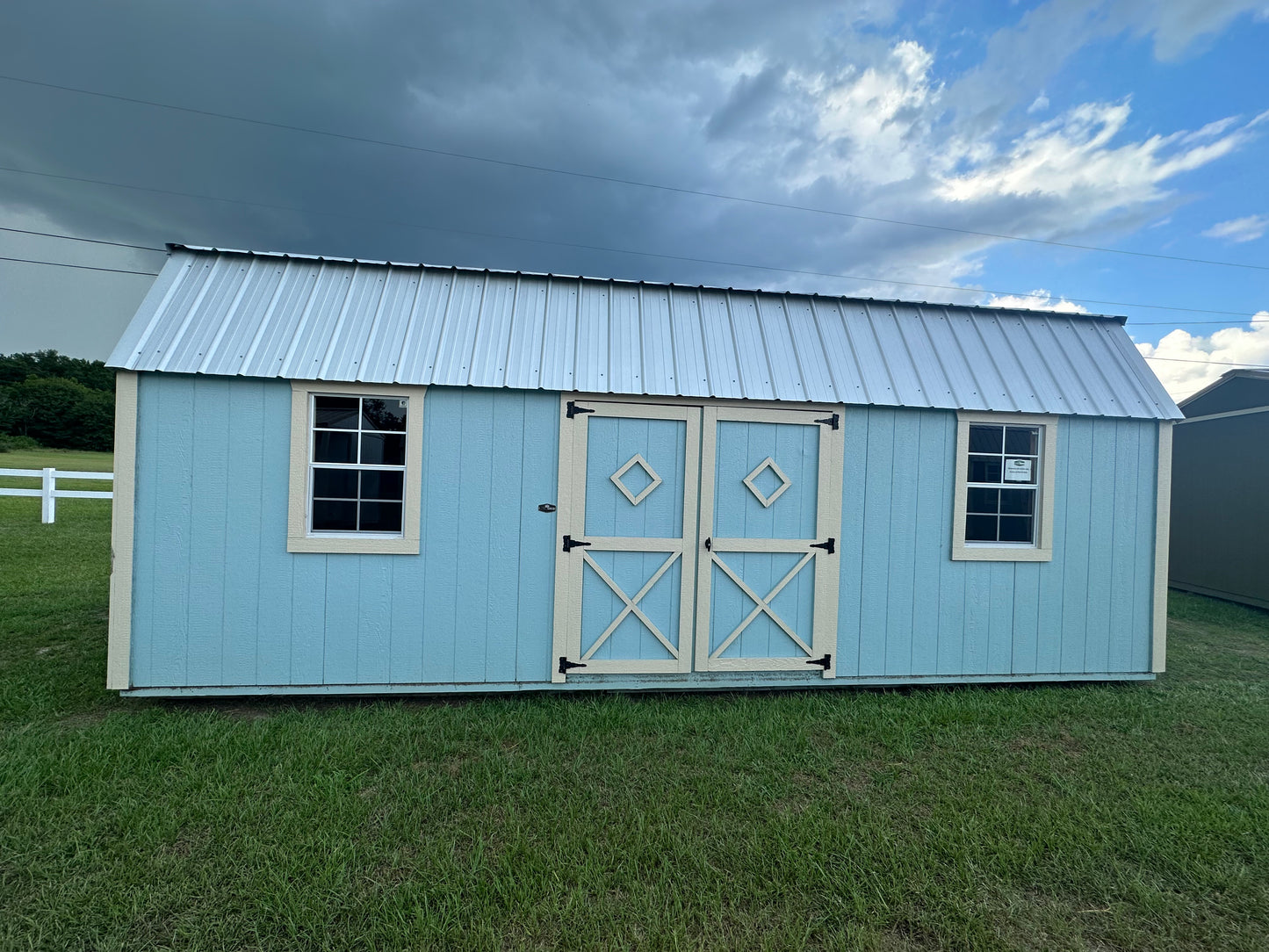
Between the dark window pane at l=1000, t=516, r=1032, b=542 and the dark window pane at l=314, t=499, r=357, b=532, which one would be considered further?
the dark window pane at l=1000, t=516, r=1032, b=542

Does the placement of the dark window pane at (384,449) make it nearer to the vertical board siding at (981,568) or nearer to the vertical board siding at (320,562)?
the vertical board siding at (320,562)

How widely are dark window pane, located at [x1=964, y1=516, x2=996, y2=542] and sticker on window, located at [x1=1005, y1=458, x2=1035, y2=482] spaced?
0.39 metres

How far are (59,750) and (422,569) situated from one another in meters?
2.31

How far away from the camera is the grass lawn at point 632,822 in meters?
2.54

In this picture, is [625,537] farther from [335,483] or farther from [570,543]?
[335,483]

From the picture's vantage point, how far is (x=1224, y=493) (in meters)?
9.97

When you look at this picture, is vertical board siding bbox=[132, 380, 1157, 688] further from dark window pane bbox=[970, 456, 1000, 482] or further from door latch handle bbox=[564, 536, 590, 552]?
dark window pane bbox=[970, 456, 1000, 482]

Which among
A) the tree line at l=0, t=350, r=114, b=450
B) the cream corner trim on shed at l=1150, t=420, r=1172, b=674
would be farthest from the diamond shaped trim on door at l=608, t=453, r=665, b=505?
the tree line at l=0, t=350, r=114, b=450

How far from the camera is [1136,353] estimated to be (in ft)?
19.4

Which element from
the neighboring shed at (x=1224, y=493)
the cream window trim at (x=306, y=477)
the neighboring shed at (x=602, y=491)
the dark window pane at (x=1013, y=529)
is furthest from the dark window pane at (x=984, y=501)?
the neighboring shed at (x=1224, y=493)

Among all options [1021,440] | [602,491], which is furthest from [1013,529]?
[602,491]

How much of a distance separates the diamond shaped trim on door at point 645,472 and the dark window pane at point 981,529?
287 cm

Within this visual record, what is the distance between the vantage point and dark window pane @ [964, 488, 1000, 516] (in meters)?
5.54

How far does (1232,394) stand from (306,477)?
43.3 ft
